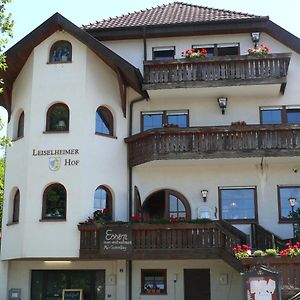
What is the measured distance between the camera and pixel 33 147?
2109 centimetres

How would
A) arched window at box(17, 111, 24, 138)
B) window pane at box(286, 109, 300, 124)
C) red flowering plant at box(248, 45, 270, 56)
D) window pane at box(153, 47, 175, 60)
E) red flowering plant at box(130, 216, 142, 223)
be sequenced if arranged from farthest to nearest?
A: window pane at box(153, 47, 175, 60) → arched window at box(17, 111, 24, 138) → window pane at box(286, 109, 300, 124) → red flowering plant at box(248, 45, 270, 56) → red flowering plant at box(130, 216, 142, 223)

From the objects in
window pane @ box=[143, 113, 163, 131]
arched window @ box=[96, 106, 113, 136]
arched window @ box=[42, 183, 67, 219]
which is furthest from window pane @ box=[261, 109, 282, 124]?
arched window @ box=[42, 183, 67, 219]

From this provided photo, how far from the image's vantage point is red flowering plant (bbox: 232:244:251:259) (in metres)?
17.5

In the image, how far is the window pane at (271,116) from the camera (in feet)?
72.6

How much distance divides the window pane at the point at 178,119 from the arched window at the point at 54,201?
4.93 metres

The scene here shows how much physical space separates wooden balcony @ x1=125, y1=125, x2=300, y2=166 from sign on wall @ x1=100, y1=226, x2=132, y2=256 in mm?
2783

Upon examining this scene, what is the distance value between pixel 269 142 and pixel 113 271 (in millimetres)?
7090

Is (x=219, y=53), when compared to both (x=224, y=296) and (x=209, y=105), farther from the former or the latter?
(x=224, y=296)

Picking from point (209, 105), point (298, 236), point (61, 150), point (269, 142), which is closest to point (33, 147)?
point (61, 150)

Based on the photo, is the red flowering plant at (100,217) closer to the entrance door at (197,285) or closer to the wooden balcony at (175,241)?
the wooden balcony at (175,241)

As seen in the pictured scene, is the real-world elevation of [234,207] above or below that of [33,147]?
below

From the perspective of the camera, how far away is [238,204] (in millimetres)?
21469

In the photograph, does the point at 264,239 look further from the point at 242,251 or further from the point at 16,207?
the point at 16,207

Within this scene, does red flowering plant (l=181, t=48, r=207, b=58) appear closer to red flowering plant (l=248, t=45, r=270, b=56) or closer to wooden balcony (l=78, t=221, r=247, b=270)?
red flowering plant (l=248, t=45, r=270, b=56)
